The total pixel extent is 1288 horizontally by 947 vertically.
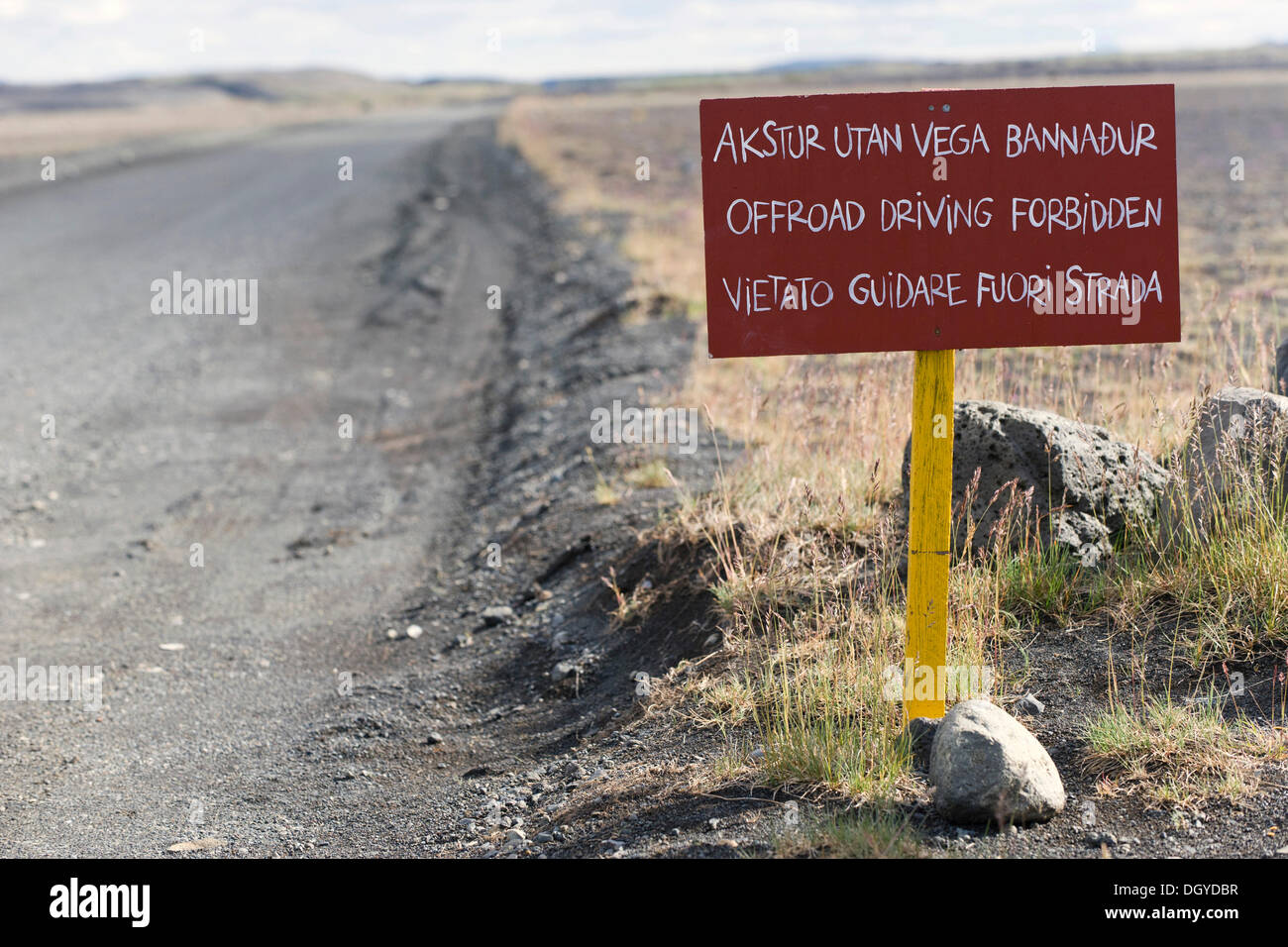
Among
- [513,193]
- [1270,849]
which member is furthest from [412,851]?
[513,193]

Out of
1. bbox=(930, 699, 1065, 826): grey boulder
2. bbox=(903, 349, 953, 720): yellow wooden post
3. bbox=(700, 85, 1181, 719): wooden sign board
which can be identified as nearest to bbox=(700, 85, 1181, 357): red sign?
bbox=(700, 85, 1181, 719): wooden sign board

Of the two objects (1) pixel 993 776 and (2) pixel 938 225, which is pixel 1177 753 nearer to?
(1) pixel 993 776

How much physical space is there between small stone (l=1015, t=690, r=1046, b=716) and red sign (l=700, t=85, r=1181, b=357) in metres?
1.12

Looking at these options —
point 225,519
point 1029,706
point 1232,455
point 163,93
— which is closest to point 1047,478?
point 1232,455

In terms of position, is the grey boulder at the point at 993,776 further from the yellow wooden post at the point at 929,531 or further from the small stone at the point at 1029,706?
the small stone at the point at 1029,706

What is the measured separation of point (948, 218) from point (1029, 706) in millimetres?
1521

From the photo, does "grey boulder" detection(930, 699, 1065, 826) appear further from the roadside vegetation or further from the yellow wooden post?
the yellow wooden post

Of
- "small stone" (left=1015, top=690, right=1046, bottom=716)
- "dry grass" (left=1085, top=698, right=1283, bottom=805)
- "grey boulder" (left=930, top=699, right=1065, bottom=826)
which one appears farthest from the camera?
"small stone" (left=1015, top=690, right=1046, bottom=716)

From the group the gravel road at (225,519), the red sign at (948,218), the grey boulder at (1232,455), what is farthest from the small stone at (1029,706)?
the gravel road at (225,519)

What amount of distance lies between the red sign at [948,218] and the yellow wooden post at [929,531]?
141mm

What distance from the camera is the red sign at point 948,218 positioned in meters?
3.15

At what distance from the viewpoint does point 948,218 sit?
3168mm

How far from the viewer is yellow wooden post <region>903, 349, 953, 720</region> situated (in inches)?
126
